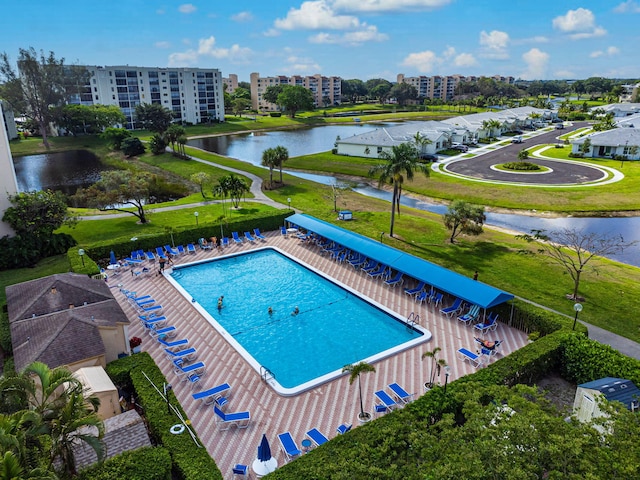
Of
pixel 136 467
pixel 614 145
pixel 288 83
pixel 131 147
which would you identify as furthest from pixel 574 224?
pixel 288 83

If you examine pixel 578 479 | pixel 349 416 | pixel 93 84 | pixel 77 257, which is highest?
pixel 93 84

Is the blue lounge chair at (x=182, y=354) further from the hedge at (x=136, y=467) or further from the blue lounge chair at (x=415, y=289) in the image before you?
the blue lounge chair at (x=415, y=289)

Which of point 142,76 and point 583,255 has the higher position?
point 142,76

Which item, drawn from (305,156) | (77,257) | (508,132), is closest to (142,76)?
(305,156)

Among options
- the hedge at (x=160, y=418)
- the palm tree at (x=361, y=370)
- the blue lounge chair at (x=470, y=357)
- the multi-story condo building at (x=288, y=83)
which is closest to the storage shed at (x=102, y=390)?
the hedge at (x=160, y=418)

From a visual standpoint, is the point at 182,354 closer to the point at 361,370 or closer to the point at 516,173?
the point at 361,370

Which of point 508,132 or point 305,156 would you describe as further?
point 508,132

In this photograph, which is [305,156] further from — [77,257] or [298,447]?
[298,447]

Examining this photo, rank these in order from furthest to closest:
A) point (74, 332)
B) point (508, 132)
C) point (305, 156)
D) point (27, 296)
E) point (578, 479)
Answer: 1. point (508, 132)
2. point (305, 156)
3. point (27, 296)
4. point (74, 332)
5. point (578, 479)

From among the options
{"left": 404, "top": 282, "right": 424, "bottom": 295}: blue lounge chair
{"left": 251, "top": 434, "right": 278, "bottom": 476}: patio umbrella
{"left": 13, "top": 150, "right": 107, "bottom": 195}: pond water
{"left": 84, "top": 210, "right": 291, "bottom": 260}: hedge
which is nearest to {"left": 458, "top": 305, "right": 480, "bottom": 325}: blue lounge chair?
{"left": 404, "top": 282, "right": 424, "bottom": 295}: blue lounge chair
